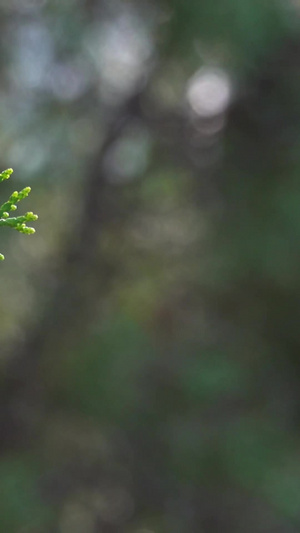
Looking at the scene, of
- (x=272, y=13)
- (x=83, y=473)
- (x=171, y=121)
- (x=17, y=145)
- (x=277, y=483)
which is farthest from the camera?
(x=83, y=473)

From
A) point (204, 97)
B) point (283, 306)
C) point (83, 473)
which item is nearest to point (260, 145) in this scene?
point (204, 97)

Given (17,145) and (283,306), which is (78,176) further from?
(283,306)

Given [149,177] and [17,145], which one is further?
[149,177]

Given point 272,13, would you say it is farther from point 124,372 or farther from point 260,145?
point 124,372

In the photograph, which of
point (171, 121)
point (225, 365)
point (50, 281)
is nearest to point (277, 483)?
point (225, 365)

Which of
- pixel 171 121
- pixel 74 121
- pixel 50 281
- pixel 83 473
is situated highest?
pixel 171 121

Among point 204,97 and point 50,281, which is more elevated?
point 204,97

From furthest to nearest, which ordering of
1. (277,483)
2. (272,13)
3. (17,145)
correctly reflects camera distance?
(277,483) < (17,145) < (272,13)
